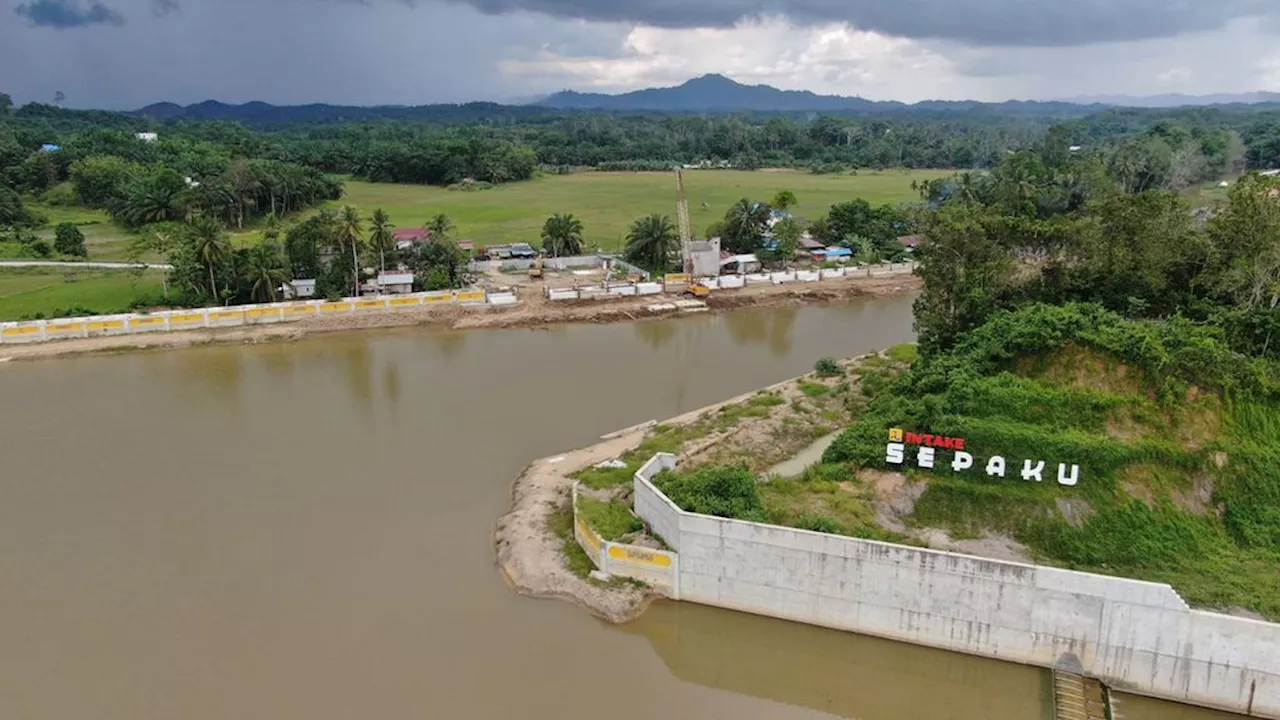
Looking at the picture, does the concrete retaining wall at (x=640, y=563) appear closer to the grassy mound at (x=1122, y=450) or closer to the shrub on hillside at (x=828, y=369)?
the grassy mound at (x=1122, y=450)

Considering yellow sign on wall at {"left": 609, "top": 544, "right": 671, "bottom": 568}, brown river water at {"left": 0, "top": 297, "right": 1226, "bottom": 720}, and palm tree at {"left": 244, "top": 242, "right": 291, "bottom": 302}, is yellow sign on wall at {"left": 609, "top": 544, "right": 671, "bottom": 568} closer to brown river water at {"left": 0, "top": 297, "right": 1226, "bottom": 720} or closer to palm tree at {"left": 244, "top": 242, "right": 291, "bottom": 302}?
brown river water at {"left": 0, "top": 297, "right": 1226, "bottom": 720}

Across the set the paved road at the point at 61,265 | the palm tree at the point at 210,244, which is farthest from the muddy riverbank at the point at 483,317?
the paved road at the point at 61,265

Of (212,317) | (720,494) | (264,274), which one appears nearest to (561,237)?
(264,274)

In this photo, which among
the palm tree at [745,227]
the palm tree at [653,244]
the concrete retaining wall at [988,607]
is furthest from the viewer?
the palm tree at [745,227]

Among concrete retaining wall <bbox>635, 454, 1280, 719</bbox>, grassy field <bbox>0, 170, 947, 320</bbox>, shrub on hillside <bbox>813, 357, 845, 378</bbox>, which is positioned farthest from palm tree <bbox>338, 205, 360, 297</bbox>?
concrete retaining wall <bbox>635, 454, 1280, 719</bbox>

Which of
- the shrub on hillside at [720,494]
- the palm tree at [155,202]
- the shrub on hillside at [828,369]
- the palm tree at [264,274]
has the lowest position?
the shrub on hillside at [828,369]

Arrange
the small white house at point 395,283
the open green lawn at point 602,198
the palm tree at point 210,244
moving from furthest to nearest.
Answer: the open green lawn at point 602,198 → the small white house at point 395,283 → the palm tree at point 210,244
